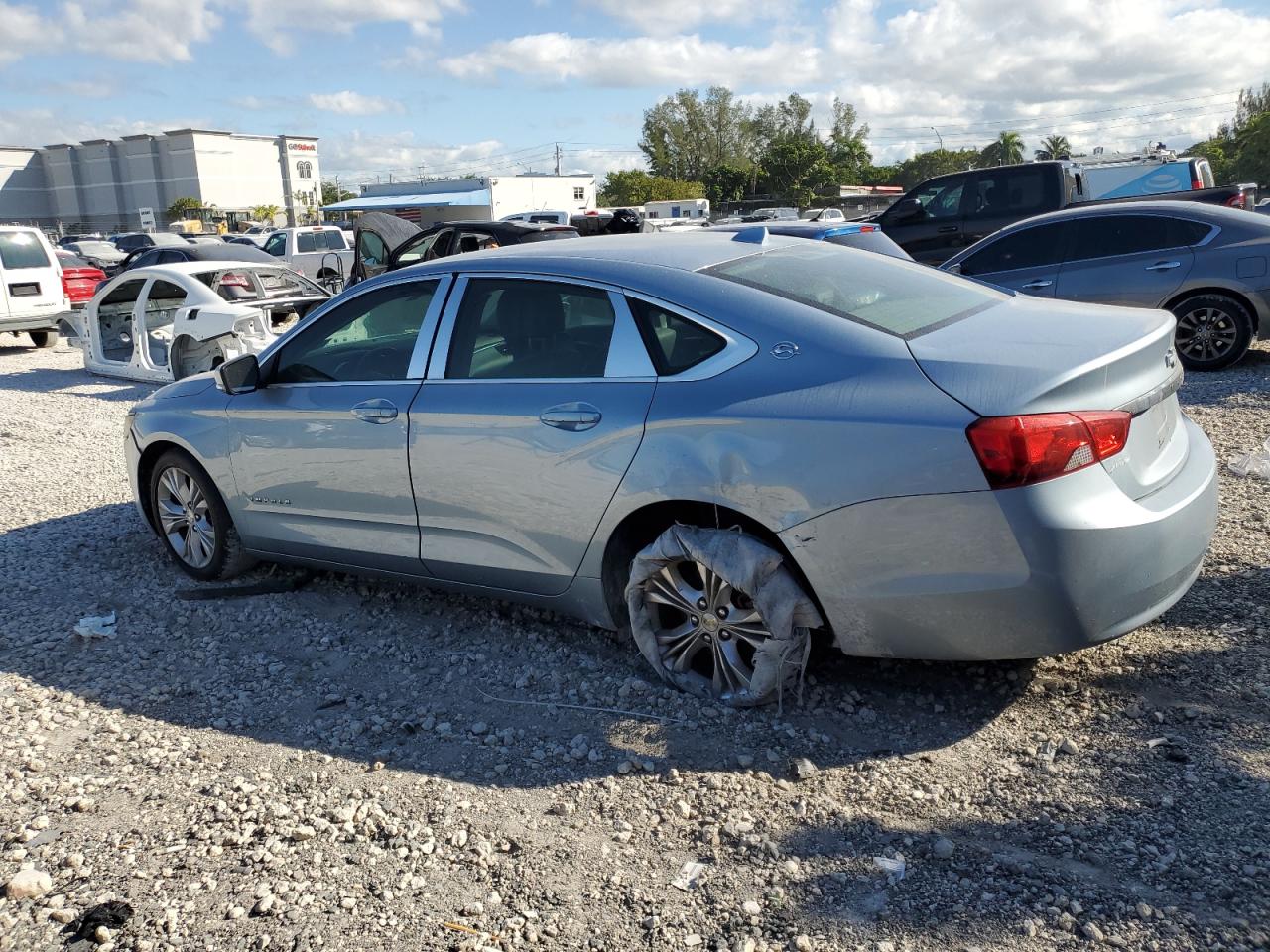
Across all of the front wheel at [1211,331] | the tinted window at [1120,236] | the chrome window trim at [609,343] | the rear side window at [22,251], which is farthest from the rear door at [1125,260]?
the rear side window at [22,251]

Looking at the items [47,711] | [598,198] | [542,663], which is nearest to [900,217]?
[542,663]

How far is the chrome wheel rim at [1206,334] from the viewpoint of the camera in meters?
9.12

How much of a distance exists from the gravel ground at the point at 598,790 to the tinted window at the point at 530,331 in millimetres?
1184

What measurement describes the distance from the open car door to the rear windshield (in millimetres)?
11927

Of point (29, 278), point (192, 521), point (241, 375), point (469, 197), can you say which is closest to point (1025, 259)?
point (241, 375)

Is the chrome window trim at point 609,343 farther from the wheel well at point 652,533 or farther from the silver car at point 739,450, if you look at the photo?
the wheel well at point 652,533

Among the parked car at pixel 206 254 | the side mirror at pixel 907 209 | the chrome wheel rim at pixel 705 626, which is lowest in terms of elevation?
the chrome wheel rim at pixel 705 626

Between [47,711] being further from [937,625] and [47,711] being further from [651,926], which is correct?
[937,625]

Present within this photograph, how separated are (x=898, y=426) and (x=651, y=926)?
1577 millimetres

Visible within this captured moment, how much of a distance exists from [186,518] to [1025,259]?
313 inches

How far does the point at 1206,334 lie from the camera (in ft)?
30.2

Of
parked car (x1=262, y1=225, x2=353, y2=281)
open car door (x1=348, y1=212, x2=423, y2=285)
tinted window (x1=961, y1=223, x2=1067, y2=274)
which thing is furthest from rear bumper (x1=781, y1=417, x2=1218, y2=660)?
parked car (x1=262, y1=225, x2=353, y2=281)

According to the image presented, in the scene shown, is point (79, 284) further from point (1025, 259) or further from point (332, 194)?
point (332, 194)

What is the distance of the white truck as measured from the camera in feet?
79.3
